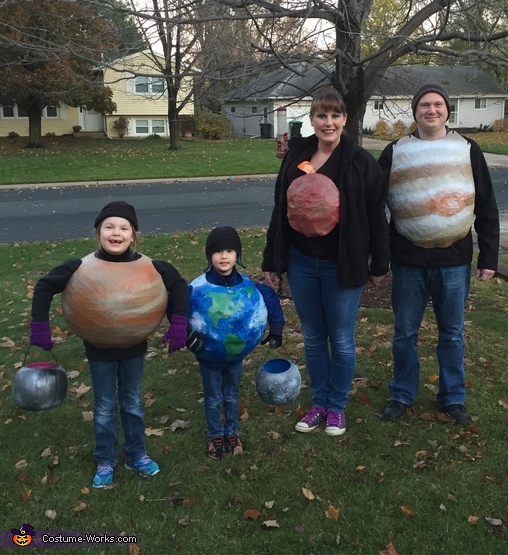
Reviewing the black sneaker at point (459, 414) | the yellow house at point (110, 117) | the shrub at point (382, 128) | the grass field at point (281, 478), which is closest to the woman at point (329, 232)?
the grass field at point (281, 478)

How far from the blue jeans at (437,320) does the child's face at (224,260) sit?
127 cm

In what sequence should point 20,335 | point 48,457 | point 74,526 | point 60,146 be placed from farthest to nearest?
point 60,146 → point 20,335 → point 48,457 → point 74,526

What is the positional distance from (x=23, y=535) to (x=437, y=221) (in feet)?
9.97

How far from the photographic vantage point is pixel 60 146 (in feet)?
111

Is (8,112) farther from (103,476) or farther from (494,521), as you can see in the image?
(494,521)

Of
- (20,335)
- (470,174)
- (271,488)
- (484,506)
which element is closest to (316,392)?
(271,488)

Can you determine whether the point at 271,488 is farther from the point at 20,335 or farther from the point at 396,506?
the point at 20,335

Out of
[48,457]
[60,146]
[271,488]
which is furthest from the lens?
[60,146]

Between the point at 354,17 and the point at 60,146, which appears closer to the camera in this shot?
the point at 354,17

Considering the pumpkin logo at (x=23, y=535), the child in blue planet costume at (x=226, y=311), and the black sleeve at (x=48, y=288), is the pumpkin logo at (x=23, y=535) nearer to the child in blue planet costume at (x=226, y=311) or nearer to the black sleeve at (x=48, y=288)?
the black sleeve at (x=48, y=288)

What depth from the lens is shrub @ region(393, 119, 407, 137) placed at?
4005cm

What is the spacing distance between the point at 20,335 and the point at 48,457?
287 cm

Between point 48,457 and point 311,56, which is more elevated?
point 311,56

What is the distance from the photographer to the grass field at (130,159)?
74.1ft
